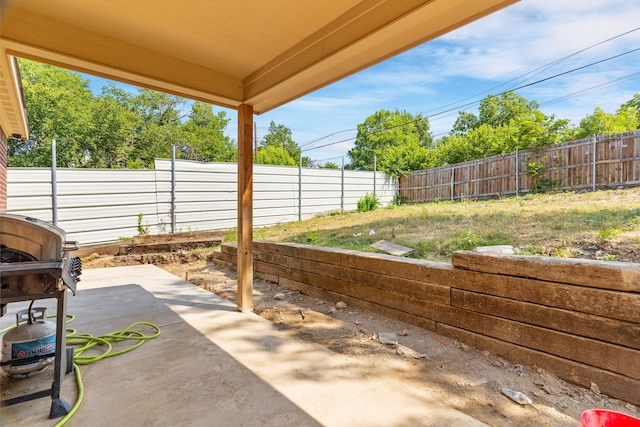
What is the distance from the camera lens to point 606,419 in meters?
1.04

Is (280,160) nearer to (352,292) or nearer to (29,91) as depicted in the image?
(29,91)

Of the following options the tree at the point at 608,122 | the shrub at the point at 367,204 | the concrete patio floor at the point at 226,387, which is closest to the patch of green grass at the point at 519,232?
the concrete patio floor at the point at 226,387

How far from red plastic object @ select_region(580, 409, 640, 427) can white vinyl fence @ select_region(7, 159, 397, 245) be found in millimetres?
→ 7464

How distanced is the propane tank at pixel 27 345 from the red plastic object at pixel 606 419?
2.61 meters

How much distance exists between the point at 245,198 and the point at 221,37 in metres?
1.44

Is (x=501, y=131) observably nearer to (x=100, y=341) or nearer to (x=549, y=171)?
(x=549, y=171)

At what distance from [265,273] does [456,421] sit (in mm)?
3353

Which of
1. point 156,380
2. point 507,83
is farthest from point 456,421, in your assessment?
point 507,83

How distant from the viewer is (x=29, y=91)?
11.5 meters

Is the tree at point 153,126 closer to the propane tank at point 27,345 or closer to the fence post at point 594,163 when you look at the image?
the propane tank at point 27,345

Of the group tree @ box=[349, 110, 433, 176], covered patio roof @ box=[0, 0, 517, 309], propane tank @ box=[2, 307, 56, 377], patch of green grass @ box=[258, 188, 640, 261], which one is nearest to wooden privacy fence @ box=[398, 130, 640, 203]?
patch of green grass @ box=[258, 188, 640, 261]

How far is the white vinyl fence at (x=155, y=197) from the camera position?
571 centimetres

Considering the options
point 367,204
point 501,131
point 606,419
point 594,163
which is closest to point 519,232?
point 606,419

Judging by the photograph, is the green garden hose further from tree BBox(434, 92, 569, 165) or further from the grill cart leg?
tree BBox(434, 92, 569, 165)
